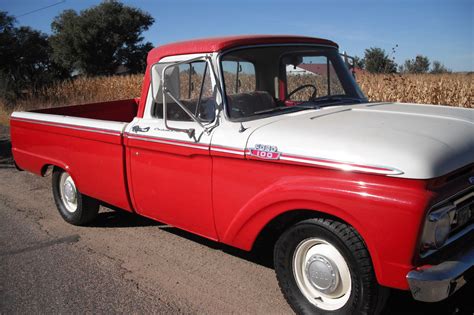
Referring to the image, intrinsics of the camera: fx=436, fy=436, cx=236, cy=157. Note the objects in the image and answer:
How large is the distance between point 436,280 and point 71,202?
4.06 metres

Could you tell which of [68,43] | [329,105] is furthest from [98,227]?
[68,43]

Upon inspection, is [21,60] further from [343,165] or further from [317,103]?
[343,165]

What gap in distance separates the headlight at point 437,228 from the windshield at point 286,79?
1.48 m

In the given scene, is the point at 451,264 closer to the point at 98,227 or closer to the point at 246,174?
the point at 246,174

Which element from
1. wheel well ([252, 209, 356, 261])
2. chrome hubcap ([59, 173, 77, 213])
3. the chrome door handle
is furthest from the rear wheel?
wheel well ([252, 209, 356, 261])

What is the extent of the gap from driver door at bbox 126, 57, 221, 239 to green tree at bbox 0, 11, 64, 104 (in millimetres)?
16265

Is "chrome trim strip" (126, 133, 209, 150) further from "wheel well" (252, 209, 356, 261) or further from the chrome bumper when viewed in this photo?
the chrome bumper

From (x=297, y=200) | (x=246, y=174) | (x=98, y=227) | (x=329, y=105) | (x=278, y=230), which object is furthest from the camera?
(x=98, y=227)

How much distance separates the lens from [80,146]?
443 centimetres

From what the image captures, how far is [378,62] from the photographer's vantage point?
1111cm

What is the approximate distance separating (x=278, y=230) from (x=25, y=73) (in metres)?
21.7

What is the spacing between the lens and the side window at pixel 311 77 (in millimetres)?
3979

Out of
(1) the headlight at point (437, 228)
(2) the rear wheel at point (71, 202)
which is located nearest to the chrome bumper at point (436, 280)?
(1) the headlight at point (437, 228)

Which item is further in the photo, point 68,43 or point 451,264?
point 68,43
